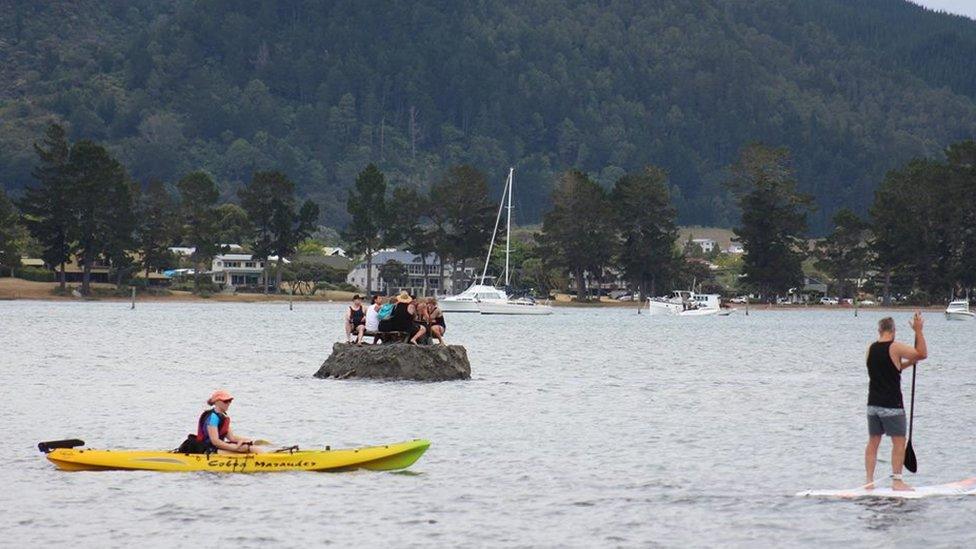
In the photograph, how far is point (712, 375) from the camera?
63.6 meters

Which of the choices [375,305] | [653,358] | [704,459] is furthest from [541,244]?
[704,459]

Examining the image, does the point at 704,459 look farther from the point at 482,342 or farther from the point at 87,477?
Result: the point at 482,342

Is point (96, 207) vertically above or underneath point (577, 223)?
underneath

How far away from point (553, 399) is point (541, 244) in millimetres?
143679

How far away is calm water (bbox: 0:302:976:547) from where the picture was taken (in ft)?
81.0

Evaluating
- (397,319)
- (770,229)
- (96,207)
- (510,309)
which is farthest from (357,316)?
(770,229)

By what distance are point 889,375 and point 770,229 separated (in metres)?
162

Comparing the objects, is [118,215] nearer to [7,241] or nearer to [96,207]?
[96,207]

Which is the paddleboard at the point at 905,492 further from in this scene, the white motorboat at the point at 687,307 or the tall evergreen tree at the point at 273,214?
the tall evergreen tree at the point at 273,214

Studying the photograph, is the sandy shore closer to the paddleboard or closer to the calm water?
the calm water

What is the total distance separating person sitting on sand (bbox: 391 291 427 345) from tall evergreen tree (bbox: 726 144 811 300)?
133 metres

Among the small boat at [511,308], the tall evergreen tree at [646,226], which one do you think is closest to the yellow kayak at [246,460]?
the small boat at [511,308]

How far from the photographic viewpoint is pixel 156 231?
178 metres

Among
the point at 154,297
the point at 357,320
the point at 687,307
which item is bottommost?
the point at 357,320
